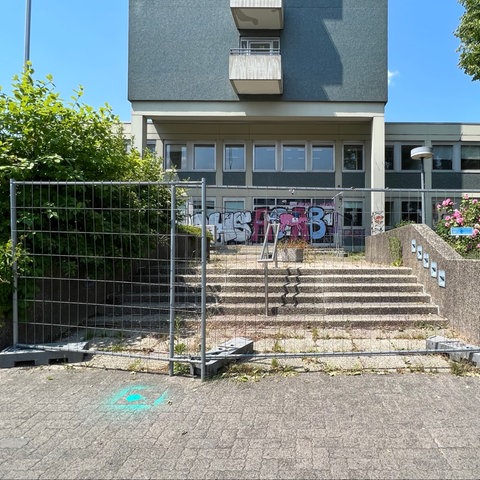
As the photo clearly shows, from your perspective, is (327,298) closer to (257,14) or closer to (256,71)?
(256,71)

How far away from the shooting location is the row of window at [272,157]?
23906 mm

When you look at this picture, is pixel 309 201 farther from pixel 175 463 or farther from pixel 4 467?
pixel 4 467

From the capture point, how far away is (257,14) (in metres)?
Result: 20.8

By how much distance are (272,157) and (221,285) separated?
57.1ft

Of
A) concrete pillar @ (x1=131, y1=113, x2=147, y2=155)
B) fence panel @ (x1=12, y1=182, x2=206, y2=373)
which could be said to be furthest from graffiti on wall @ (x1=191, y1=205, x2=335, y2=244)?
concrete pillar @ (x1=131, y1=113, x2=147, y2=155)

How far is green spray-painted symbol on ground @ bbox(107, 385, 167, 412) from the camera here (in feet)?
13.0

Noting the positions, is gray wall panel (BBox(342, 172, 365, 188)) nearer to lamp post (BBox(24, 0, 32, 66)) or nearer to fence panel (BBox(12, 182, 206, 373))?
lamp post (BBox(24, 0, 32, 66))

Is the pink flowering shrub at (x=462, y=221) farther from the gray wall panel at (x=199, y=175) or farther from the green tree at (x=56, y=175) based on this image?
the gray wall panel at (x=199, y=175)

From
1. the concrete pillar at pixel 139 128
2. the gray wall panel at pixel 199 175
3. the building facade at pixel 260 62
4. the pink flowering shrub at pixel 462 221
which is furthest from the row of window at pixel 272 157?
the pink flowering shrub at pixel 462 221

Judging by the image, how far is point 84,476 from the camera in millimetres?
2871

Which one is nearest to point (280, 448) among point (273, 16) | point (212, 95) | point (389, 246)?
point (389, 246)

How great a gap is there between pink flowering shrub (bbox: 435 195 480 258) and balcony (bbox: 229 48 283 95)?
13.5 m

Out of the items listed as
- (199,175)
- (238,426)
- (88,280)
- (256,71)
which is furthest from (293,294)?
(199,175)

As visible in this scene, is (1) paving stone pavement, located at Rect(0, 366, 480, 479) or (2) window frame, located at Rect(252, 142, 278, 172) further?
(2) window frame, located at Rect(252, 142, 278, 172)
